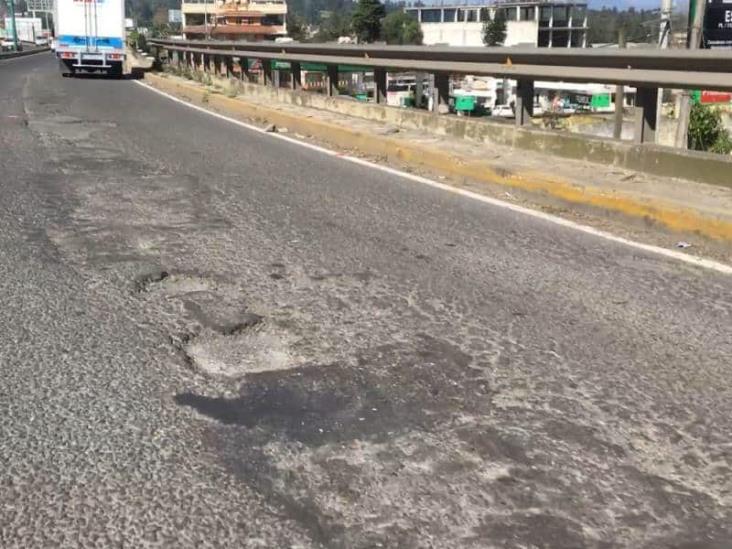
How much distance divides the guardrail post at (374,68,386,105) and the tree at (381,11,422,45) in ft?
323

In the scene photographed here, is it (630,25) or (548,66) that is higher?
(630,25)

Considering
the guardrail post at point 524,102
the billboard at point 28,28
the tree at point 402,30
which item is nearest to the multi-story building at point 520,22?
the tree at point 402,30

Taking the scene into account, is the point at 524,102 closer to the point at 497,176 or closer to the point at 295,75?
the point at 497,176

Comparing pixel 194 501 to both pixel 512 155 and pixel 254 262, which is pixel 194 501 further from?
pixel 512 155

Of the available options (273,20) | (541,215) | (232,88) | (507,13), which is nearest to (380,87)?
(541,215)

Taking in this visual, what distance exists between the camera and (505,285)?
5102 millimetres

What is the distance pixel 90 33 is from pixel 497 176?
24.8m

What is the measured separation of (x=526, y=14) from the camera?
375 ft

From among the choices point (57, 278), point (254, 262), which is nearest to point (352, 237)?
point (254, 262)

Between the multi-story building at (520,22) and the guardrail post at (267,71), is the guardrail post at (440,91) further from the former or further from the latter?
the multi-story building at (520,22)

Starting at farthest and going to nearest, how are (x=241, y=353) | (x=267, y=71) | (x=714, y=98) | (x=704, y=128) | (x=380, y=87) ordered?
(x=714, y=98) → (x=704, y=128) → (x=267, y=71) → (x=380, y=87) → (x=241, y=353)

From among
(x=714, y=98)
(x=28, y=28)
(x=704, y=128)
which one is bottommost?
(x=704, y=128)

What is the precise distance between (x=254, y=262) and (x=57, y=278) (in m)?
1.24

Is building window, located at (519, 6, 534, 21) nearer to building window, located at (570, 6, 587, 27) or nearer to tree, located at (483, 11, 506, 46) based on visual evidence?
tree, located at (483, 11, 506, 46)
